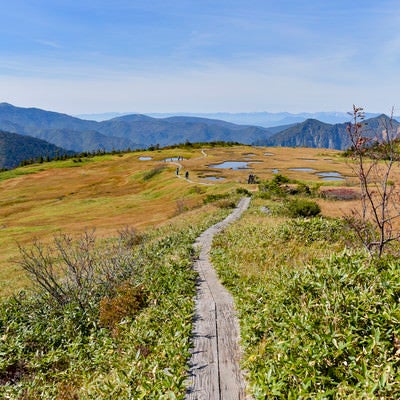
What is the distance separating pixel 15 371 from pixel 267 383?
8.08 metres

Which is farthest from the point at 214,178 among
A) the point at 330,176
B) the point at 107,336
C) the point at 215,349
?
the point at 215,349

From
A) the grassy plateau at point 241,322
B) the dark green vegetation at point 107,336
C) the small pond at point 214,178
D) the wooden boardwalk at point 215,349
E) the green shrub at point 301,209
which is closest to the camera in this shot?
the grassy plateau at point 241,322

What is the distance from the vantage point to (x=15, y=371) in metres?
10.1

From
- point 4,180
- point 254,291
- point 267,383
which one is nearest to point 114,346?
point 254,291

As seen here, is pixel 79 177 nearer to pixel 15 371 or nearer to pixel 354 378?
pixel 15 371

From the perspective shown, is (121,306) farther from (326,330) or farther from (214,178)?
(214,178)

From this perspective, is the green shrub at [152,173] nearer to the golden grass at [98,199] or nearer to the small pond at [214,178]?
the golden grass at [98,199]

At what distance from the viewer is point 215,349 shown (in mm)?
7852

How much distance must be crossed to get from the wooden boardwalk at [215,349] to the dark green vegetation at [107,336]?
28 centimetres

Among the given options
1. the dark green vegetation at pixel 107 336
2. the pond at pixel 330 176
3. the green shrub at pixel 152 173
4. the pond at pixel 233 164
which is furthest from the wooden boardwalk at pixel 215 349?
the pond at pixel 233 164

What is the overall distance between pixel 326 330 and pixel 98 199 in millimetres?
72118

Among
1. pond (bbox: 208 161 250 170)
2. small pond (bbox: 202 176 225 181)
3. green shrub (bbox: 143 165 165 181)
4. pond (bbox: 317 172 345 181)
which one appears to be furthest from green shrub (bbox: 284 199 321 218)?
pond (bbox: 208 161 250 170)

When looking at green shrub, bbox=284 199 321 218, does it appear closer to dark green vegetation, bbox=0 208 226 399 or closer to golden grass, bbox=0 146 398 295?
golden grass, bbox=0 146 398 295

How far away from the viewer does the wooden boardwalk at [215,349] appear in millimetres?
6512
